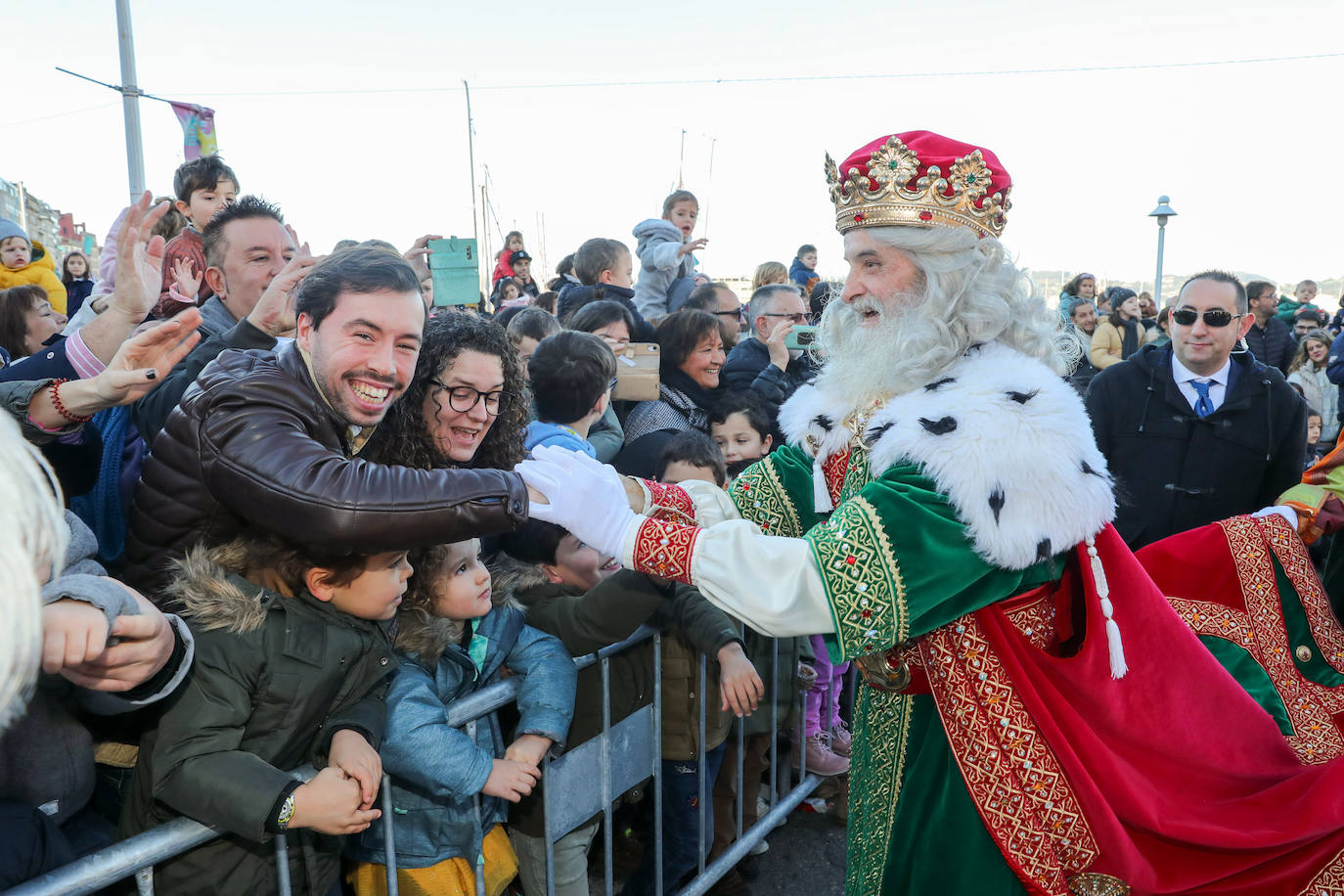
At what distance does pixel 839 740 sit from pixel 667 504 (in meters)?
2.23

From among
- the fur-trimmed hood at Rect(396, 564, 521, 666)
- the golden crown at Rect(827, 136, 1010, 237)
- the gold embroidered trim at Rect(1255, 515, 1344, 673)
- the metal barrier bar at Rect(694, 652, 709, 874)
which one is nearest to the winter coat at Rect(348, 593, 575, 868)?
the fur-trimmed hood at Rect(396, 564, 521, 666)

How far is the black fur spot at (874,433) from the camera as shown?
6.90 feet

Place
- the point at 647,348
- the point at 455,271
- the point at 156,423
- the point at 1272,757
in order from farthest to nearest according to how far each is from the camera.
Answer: the point at 455,271 → the point at 647,348 → the point at 156,423 → the point at 1272,757

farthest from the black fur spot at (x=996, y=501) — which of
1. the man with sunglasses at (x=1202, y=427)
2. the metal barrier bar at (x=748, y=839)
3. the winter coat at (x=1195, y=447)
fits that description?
→ the man with sunglasses at (x=1202, y=427)

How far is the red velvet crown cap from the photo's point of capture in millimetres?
2293

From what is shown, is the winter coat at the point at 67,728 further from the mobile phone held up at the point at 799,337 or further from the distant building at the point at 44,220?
the distant building at the point at 44,220

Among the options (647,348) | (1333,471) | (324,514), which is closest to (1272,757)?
(1333,471)

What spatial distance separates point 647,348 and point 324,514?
109 inches

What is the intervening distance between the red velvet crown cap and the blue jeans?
1.93 meters

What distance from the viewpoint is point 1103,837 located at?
198 centimetres

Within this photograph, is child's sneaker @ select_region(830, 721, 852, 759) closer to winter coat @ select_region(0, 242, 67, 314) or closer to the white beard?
the white beard

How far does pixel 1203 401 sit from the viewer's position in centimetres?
459

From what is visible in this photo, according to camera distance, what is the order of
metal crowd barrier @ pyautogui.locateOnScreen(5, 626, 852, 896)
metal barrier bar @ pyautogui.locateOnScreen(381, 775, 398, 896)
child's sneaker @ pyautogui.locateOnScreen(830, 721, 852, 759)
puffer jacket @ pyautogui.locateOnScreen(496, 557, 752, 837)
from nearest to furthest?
metal crowd barrier @ pyautogui.locateOnScreen(5, 626, 852, 896)
metal barrier bar @ pyautogui.locateOnScreen(381, 775, 398, 896)
puffer jacket @ pyautogui.locateOnScreen(496, 557, 752, 837)
child's sneaker @ pyautogui.locateOnScreen(830, 721, 852, 759)

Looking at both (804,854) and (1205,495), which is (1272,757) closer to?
(804,854)
